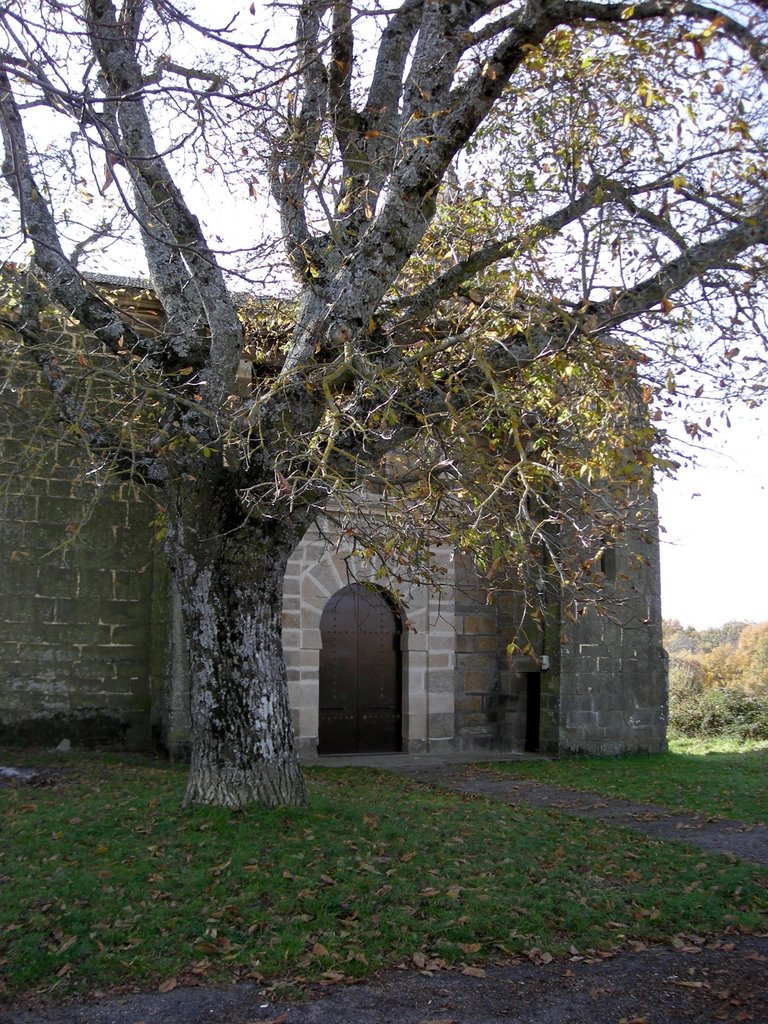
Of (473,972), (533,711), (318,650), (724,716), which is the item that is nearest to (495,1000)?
(473,972)

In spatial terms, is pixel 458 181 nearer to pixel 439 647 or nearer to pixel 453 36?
pixel 453 36

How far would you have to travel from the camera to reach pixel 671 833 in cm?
727

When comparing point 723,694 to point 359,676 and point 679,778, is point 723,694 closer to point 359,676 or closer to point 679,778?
point 679,778

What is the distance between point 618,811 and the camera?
8172 millimetres

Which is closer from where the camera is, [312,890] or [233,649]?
[312,890]

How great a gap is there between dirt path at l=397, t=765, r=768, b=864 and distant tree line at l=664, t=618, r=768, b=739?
27.6 feet

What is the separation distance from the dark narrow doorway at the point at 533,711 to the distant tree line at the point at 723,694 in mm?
6046

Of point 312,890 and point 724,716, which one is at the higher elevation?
point 312,890

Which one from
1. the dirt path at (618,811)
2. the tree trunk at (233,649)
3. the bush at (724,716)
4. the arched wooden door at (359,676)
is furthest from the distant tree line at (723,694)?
the tree trunk at (233,649)

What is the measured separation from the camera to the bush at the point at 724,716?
1672 cm

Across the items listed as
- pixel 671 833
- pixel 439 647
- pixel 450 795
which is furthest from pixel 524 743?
pixel 671 833

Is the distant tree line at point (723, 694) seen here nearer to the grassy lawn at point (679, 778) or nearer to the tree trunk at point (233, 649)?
the grassy lawn at point (679, 778)

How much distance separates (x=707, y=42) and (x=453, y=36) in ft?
6.78

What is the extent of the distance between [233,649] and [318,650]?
524 cm
